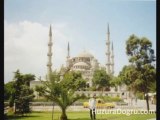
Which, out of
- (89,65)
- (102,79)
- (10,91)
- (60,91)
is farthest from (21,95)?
(89,65)

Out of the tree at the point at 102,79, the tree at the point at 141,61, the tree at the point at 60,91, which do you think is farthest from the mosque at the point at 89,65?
the tree at the point at 60,91

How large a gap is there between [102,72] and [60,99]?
17.8 m

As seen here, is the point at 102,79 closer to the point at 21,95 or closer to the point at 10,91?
the point at 21,95

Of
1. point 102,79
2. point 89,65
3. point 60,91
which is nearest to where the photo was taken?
point 60,91

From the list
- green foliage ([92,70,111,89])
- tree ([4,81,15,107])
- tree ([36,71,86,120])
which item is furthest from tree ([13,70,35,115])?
green foliage ([92,70,111,89])

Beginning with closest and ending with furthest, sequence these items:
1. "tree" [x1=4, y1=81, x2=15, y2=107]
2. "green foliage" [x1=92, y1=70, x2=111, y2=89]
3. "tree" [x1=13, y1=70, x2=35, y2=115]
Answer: "tree" [x1=13, y1=70, x2=35, y2=115], "tree" [x1=4, y1=81, x2=15, y2=107], "green foliage" [x1=92, y1=70, x2=111, y2=89]

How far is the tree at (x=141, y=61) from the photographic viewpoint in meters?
10.3

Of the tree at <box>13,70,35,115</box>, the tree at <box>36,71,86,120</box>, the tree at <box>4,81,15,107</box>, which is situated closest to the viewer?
the tree at <box>36,71,86,120</box>

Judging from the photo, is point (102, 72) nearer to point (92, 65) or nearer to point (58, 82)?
point (92, 65)

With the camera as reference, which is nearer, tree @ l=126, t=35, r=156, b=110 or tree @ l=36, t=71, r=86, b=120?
tree @ l=36, t=71, r=86, b=120

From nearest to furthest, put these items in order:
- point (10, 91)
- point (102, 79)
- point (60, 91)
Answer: point (60, 91) → point (10, 91) → point (102, 79)

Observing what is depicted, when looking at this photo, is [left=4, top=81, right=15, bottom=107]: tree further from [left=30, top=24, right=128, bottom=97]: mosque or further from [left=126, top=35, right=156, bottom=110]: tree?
[left=30, top=24, right=128, bottom=97]: mosque

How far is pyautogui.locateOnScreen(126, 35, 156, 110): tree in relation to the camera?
10.3 meters

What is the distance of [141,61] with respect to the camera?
415 inches
